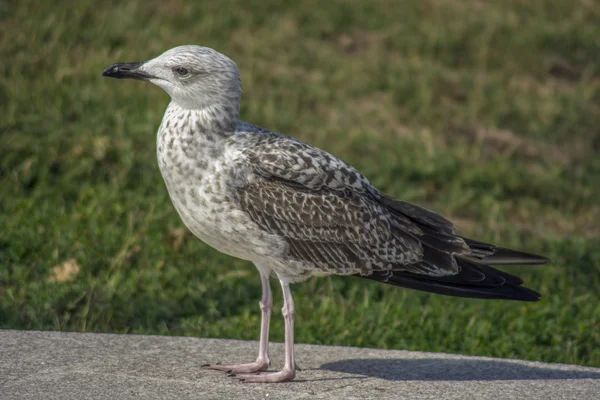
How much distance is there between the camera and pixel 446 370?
535cm

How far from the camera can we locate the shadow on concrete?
5.21 meters

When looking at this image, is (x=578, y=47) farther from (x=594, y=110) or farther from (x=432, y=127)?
(x=432, y=127)

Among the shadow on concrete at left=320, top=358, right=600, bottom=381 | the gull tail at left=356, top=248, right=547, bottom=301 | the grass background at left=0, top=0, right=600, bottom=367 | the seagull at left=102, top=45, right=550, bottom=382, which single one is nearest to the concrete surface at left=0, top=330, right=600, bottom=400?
the shadow on concrete at left=320, top=358, right=600, bottom=381

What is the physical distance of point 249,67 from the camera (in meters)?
10.5

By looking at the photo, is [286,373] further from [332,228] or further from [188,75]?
[188,75]

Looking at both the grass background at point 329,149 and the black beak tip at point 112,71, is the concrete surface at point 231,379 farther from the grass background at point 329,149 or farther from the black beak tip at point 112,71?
the black beak tip at point 112,71

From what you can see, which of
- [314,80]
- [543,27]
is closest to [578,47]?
[543,27]

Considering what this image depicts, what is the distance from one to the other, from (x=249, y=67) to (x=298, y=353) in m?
5.49

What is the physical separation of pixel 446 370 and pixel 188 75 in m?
2.23

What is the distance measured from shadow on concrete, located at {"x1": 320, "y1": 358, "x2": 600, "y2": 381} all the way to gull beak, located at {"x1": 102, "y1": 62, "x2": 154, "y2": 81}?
1947mm

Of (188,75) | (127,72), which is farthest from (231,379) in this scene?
(127,72)

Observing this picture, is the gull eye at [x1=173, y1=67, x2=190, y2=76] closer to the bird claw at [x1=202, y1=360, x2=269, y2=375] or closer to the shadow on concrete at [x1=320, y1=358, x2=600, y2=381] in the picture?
the bird claw at [x1=202, y1=360, x2=269, y2=375]

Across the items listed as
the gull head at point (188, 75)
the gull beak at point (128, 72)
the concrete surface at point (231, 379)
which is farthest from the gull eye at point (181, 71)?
the concrete surface at point (231, 379)

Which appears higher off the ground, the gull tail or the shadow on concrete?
the gull tail
